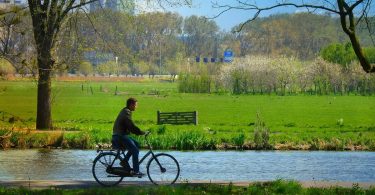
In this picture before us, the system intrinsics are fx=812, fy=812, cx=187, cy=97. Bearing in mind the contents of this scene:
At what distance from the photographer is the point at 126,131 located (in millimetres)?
19344

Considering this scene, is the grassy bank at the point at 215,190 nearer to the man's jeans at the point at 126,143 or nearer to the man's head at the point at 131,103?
the man's jeans at the point at 126,143

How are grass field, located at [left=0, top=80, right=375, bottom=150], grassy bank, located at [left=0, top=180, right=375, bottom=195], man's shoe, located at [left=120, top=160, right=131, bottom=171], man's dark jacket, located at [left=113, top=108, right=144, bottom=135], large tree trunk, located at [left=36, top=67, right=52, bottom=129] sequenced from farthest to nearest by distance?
1. large tree trunk, located at [left=36, top=67, right=52, bottom=129]
2. grass field, located at [left=0, top=80, right=375, bottom=150]
3. man's shoe, located at [left=120, top=160, right=131, bottom=171]
4. man's dark jacket, located at [left=113, top=108, right=144, bottom=135]
5. grassy bank, located at [left=0, top=180, right=375, bottom=195]

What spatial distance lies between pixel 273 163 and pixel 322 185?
456 inches

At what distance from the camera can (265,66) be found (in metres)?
160

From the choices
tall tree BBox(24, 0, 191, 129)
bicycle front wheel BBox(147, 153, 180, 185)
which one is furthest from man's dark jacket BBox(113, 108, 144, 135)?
tall tree BBox(24, 0, 191, 129)

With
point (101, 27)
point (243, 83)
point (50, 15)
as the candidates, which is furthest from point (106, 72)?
point (50, 15)

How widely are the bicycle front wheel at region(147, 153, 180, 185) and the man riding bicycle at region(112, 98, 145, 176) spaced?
1.35ft

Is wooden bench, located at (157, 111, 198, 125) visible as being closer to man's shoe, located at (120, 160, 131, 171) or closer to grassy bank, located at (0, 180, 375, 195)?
man's shoe, located at (120, 160, 131, 171)

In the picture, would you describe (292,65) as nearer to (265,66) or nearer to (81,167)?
(265,66)

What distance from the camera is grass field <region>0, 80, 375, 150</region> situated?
37906mm

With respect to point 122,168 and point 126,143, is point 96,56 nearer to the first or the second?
point 122,168

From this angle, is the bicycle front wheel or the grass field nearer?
the bicycle front wheel

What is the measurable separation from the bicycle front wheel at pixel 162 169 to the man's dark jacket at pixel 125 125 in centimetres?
103

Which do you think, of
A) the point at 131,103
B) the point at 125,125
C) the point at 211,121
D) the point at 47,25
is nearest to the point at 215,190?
the point at 125,125
